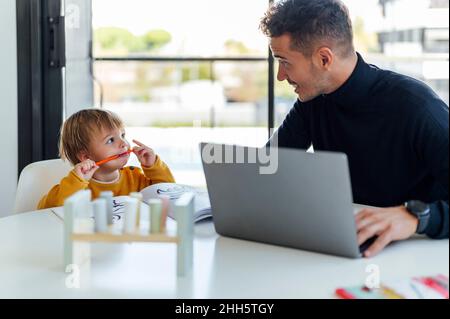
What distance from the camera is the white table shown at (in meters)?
1.19

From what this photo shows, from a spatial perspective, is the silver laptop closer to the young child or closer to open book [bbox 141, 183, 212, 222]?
open book [bbox 141, 183, 212, 222]

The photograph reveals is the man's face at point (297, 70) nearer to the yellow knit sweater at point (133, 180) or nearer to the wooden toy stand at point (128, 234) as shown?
the yellow knit sweater at point (133, 180)

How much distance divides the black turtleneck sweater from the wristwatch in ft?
0.80

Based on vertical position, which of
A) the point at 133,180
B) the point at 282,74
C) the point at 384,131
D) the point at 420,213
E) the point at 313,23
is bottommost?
the point at 133,180

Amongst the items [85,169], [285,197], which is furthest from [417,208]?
[85,169]

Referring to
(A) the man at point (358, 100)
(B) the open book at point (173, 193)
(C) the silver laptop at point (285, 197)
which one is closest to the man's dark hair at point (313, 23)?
(A) the man at point (358, 100)

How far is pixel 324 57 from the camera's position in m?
1.87

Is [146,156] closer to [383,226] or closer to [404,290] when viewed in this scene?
[383,226]

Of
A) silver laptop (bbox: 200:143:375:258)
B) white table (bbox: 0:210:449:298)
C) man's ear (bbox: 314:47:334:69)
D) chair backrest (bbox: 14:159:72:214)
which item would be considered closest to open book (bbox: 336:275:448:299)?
white table (bbox: 0:210:449:298)

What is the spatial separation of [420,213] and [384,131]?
1.52 feet

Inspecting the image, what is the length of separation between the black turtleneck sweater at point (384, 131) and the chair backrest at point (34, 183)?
791 mm

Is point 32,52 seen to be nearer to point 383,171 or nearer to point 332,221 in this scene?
point 383,171
